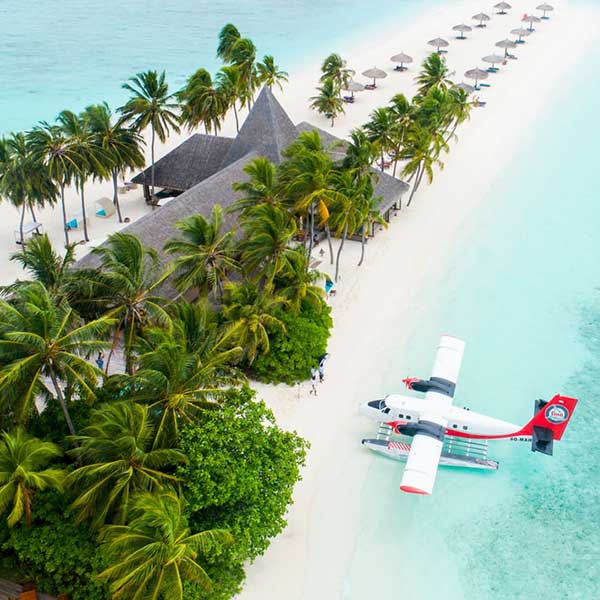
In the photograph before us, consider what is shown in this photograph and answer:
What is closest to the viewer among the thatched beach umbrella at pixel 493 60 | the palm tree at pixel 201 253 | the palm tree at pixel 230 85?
the palm tree at pixel 201 253

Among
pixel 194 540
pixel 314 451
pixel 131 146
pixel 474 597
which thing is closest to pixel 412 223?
pixel 131 146

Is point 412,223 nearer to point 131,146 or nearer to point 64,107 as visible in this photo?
point 131,146

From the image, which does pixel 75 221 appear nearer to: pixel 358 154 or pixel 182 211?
pixel 182 211

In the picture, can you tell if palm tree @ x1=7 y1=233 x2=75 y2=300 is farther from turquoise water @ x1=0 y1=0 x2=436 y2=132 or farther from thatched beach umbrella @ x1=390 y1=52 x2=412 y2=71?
thatched beach umbrella @ x1=390 y1=52 x2=412 y2=71

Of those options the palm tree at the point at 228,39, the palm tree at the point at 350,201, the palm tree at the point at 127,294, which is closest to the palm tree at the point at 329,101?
the palm tree at the point at 228,39

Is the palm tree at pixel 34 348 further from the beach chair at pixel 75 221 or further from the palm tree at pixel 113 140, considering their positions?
the beach chair at pixel 75 221

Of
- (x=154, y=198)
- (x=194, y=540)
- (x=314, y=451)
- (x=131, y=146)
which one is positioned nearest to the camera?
(x=194, y=540)

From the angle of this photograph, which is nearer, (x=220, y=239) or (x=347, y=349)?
(x=220, y=239)
